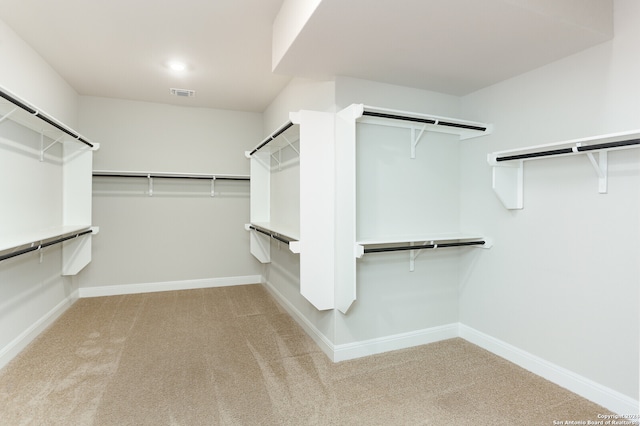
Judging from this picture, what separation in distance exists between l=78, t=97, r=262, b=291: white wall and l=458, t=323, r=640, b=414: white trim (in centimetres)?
310

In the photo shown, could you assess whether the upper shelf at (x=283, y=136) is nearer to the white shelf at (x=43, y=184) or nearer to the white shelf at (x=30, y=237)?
the white shelf at (x=43, y=184)

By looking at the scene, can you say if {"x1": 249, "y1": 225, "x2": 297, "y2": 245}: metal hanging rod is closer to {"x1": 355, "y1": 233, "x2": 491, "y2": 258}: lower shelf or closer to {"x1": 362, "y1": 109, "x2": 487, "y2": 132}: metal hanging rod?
{"x1": 355, "y1": 233, "x2": 491, "y2": 258}: lower shelf

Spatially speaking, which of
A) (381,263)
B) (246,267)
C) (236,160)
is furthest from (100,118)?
(381,263)

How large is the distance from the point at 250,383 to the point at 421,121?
2187 millimetres

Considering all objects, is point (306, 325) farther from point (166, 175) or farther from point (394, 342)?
point (166, 175)

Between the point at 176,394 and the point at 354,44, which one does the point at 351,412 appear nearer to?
→ the point at 176,394

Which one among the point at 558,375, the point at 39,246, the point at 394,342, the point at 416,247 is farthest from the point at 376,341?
the point at 39,246

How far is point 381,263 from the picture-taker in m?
2.71

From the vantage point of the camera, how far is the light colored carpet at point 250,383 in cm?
190

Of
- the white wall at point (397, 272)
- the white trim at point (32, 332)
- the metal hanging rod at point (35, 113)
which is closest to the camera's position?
the metal hanging rod at point (35, 113)

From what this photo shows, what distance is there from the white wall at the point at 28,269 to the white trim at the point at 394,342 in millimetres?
2461

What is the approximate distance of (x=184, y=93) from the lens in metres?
4.04

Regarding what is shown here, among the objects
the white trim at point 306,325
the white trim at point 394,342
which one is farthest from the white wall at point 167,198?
the white trim at point 394,342

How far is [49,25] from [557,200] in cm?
382
